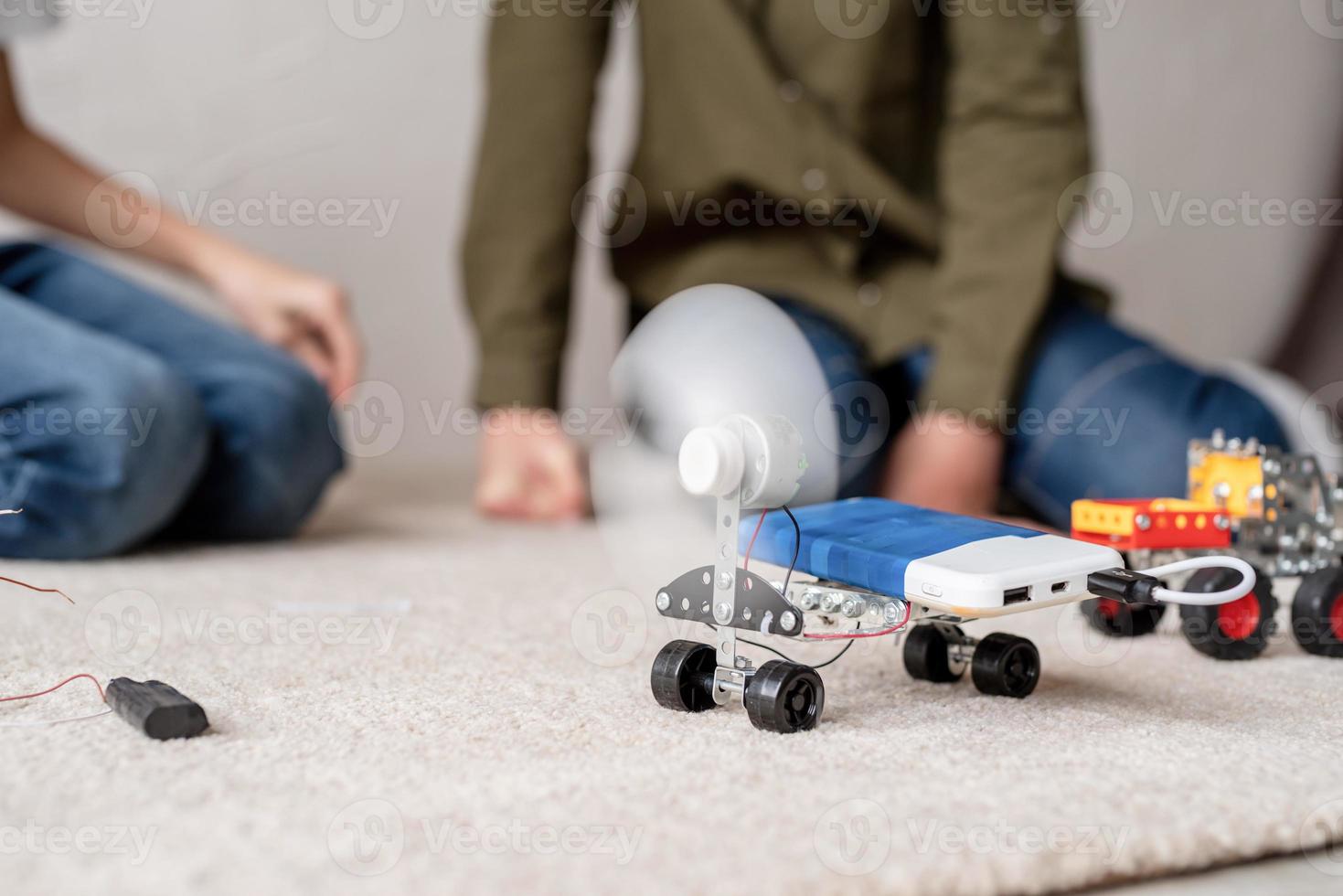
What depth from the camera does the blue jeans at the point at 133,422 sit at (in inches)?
44.7

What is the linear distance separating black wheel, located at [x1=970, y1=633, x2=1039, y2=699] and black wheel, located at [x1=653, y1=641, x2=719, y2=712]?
173 millimetres

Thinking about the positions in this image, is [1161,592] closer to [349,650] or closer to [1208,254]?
[349,650]

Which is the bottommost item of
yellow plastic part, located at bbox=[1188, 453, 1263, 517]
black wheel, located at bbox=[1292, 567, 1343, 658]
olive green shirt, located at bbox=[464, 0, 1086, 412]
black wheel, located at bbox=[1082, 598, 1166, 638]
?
black wheel, located at bbox=[1082, 598, 1166, 638]

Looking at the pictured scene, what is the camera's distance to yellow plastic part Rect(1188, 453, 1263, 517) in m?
0.87

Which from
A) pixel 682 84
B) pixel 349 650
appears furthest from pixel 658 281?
pixel 349 650

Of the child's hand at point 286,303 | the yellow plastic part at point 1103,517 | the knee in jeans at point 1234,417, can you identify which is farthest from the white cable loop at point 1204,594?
the child's hand at point 286,303

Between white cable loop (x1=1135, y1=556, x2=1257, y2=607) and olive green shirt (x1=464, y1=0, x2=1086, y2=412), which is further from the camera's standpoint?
olive green shirt (x1=464, y1=0, x2=1086, y2=412)

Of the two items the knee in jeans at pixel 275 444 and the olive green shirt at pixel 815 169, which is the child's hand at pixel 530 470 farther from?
the knee in jeans at pixel 275 444

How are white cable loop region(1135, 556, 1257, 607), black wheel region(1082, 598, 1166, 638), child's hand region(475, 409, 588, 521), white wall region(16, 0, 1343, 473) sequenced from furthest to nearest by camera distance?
white wall region(16, 0, 1343, 473) < child's hand region(475, 409, 588, 521) < black wheel region(1082, 598, 1166, 638) < white cable loop region(1135, 556, 1257, 607)

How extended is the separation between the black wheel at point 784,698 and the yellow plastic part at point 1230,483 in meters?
0.39

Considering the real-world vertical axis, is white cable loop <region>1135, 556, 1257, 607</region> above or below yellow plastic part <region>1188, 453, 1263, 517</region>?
below

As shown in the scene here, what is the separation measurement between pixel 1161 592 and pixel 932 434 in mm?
746

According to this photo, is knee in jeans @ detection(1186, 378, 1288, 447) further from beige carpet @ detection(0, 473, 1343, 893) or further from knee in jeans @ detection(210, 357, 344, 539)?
knee in jeans @ detection(210, 357, 344, 539)

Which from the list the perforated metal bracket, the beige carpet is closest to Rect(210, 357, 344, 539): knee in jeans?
the beige carpet
